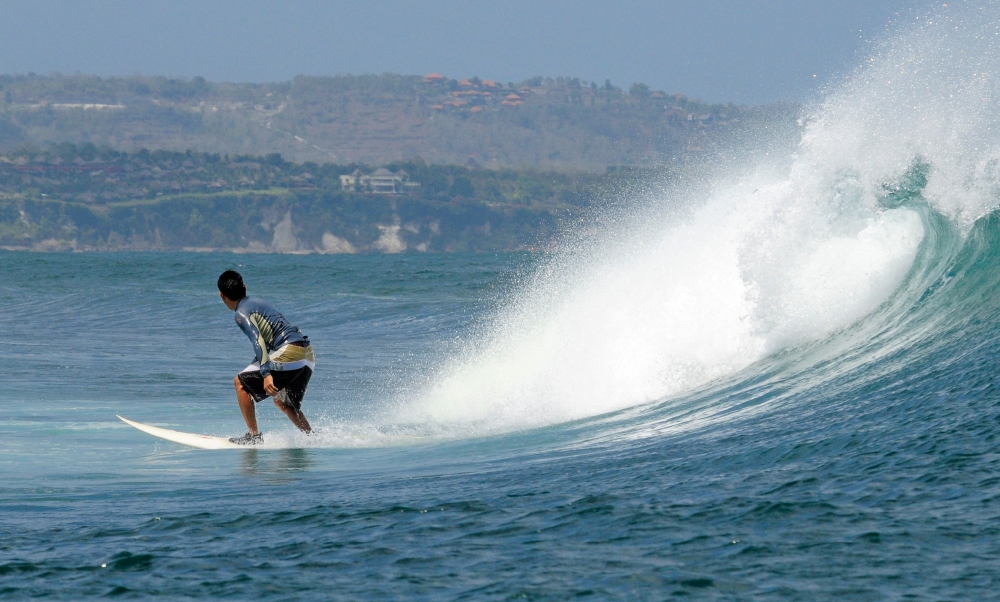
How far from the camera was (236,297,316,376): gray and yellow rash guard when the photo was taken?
31.3ft

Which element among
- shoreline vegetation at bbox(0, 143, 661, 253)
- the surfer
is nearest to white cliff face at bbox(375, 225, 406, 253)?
shoreline vegetation at bbox(0, 143, 661, 253)

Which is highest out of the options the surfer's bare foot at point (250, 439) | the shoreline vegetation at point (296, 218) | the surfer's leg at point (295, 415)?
the shoreline vegetation at point (296, 218)

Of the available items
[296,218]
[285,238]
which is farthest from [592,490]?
[296,218]

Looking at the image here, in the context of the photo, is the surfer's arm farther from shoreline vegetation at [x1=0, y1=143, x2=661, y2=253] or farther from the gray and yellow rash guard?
shoreline vegetation at [x1=0, y1=143, x2=661, y2=253]

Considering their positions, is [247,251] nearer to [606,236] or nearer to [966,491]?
[606,236]

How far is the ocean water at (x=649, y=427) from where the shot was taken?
5480 mm

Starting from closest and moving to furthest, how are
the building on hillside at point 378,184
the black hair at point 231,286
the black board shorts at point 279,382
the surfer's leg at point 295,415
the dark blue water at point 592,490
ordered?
1. the dark blue water at point 592,490
2. the black hair at point 231,286
3. the black board shorts at point 279,382
4. the surfer's leg at point 295,415
5. the building on hillside at point 378,184

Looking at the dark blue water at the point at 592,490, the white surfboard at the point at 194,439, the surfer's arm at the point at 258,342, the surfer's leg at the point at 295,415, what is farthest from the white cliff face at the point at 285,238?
the surfer's arm at the point at 258,342

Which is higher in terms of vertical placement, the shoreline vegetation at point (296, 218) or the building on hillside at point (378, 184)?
the building on hillside at point (378, 184)

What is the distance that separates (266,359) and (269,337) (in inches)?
6.9

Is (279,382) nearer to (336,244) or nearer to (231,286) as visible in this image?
(231,286)

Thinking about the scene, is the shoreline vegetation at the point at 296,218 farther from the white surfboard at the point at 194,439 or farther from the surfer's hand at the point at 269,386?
the surfer's hand at the point at 269,386

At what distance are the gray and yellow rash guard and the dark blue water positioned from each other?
26.0 inches

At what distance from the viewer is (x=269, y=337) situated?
9.62 metres
